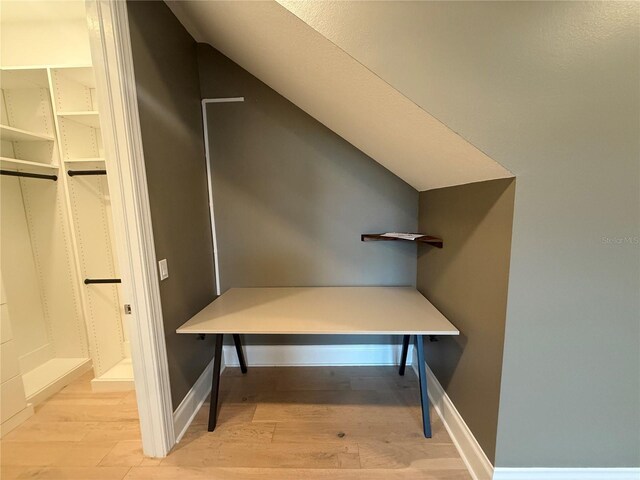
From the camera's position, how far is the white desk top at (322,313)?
1369 millimetres

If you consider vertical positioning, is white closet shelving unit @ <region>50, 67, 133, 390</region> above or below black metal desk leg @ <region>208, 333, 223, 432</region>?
above

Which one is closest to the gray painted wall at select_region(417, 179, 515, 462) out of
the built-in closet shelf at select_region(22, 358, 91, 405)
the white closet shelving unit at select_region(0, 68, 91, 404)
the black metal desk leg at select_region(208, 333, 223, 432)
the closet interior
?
the black metal desk leg at select_region(208, 333, 223, 432)

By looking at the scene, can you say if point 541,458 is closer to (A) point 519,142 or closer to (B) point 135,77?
(A) point 519,142

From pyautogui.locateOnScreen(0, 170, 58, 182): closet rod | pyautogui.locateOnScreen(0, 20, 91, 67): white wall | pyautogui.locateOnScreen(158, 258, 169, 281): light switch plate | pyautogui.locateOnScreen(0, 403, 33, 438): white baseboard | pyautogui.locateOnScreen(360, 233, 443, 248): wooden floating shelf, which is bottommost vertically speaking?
pyautogui.locateOnScreen(0, 403, 33, 438): white baseboard

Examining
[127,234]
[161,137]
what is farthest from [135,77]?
[127,234]

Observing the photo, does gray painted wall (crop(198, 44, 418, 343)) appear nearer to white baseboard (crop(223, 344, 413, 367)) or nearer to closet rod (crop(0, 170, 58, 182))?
white baseboard (crop(223, 344, 413, 367))

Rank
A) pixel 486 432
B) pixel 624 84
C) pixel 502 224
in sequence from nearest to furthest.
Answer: pixel 624 84 < pixel 502 224 < pixel 486 432

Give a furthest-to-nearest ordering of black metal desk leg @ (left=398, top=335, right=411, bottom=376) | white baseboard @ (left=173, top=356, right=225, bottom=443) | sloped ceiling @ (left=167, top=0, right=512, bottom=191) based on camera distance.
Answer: black metal desk leg @ (left=398, top=335, right=411, bottom=376) < white baseboard @ (left=173, top=356, right=225, bottom=443) < sloped ceiling @ (left=167, top=0, right=512, bottom=191)

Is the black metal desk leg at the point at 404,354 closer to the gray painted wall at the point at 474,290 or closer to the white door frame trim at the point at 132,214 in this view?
the gray painted wall at the point at 474,290

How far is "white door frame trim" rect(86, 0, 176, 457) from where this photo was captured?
1.12 meters

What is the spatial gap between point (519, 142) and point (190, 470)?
2076 millimetres

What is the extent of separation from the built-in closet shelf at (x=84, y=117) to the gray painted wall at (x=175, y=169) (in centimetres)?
61

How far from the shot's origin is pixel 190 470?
4.32ft

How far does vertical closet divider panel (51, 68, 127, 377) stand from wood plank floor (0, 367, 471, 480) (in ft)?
1.39
